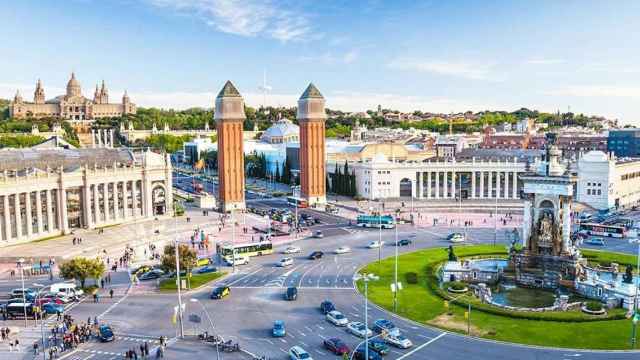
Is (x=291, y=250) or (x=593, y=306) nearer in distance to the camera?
(x=593, y=306)

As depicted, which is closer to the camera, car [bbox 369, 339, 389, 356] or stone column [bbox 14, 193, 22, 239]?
car [bbox 369, 339, 389, 356]

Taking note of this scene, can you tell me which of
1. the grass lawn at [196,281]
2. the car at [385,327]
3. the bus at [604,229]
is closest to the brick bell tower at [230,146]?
the grass lawn at [196,281]

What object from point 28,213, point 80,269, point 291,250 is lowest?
point 291,250

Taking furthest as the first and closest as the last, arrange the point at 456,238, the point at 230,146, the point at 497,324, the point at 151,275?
the point at 230,146 → the point at 456,238 → the point at 151,275 → the point at 497,324

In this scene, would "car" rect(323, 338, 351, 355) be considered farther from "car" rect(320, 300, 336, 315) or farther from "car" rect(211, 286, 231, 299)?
"car" rect(211, 286, 231, 299)

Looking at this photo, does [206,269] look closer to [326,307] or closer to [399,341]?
[326,307]

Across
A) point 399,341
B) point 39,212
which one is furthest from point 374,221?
point 399,341

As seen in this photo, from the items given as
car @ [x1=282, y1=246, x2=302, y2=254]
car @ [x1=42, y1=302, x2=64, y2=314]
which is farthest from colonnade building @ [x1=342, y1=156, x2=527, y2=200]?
car @ [x1=42, y1=302, x2=64, y2=314]

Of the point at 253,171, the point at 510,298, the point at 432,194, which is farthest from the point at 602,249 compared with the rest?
the point at 253,171
